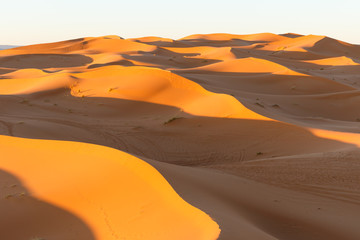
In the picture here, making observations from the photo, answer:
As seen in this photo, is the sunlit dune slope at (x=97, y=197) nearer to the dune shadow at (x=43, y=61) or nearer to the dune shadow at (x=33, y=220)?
the dune shadow at (x=33, y=220)

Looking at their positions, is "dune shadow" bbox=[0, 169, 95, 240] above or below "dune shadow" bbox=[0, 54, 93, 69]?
above

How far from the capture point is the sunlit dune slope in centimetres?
386

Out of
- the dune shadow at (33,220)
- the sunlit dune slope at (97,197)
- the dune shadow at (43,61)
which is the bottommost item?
the dune shadow at (43,61)

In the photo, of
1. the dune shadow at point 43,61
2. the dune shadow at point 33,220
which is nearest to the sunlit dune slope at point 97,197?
the dune shadow at point 33,220

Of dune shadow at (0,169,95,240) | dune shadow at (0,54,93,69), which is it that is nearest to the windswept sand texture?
dune shadow at (0,169,95,240)

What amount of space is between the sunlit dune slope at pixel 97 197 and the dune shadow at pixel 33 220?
11 millimetres

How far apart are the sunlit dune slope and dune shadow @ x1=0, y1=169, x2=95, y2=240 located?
11mm

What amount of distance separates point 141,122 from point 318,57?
27.6m

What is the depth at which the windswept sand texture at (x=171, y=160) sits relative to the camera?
4262 mm

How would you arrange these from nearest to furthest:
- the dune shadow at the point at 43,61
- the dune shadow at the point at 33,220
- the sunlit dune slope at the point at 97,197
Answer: the sunlit dune slope at the point at 97,197, the dune shadow at the point at 33,220, the dune shadow at the point at 43,61

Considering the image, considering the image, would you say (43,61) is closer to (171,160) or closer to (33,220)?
(171,160)

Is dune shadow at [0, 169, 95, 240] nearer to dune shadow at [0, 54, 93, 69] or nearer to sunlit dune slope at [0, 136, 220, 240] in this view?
sunlit dune slope at [0, 136, 220, 240]

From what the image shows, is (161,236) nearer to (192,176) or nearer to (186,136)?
(192,176)

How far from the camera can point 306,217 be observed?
4727 mm
